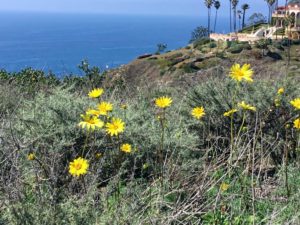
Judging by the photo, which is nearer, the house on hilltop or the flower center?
the flower center

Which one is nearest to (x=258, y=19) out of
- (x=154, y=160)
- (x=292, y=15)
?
(x=292, y=15)

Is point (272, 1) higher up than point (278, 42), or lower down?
higher up

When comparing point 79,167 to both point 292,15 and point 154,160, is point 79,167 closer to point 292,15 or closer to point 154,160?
point 154,160

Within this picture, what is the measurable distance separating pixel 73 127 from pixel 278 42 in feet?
164

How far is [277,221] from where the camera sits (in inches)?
106

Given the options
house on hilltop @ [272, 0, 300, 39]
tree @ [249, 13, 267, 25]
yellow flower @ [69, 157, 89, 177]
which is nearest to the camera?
yellow flower @ [69, 157, 89, 177]

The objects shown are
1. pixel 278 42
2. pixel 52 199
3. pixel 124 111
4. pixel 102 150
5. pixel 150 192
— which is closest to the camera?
pixel 52 199

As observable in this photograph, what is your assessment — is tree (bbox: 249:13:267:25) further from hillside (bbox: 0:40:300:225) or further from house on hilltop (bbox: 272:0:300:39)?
hillside (bbox: 0:40:300:225)

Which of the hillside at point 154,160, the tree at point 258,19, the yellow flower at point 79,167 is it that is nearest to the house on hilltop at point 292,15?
the tree at point 258,19

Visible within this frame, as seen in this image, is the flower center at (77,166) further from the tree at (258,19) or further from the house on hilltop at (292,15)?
the tree at (258,19)

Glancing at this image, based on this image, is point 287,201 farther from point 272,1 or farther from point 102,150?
point 272,1

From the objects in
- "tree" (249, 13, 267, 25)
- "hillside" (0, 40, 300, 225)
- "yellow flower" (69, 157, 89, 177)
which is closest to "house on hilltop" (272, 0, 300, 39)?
"tree" (249, 13, 267, 25)

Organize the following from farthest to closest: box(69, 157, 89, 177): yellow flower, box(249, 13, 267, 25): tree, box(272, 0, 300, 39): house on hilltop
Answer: box(249, 13, 267, 25): tree → box(272, 0, 300, 39): house on hilltop → box(69, 157, 89, 177): yellow flower


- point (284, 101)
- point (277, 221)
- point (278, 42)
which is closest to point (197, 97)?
point (284, 101)
